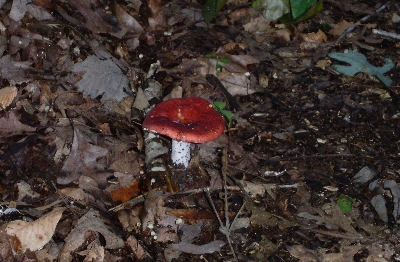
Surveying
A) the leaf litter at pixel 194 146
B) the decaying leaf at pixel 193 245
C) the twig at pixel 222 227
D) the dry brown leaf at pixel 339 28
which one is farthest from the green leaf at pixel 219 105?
the dry brown leaf at pixel 339 28

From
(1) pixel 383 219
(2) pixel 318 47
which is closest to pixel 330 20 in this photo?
(2) pixel 318 47

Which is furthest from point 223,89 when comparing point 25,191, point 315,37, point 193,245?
point 25,191

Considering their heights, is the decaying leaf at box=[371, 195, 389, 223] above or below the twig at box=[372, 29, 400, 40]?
below

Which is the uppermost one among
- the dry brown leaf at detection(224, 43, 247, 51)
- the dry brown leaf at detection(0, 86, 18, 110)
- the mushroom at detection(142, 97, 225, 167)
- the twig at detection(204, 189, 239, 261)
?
the mushroom at detection(142, 97, 225, 167)

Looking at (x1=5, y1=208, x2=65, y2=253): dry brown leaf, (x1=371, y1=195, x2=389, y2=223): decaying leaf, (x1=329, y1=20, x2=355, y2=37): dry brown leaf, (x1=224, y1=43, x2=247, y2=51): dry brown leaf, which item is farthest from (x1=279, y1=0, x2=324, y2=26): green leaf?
(x1=5, y1=208, x2=65, y2=253): dry brown leaf

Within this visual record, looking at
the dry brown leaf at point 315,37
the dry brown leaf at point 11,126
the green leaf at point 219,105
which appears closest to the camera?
the dry brown leaf at point 11,126

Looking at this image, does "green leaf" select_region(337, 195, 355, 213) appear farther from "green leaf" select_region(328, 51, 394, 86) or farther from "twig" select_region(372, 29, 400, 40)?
"twig" select_region(372, 29, 400, 40)

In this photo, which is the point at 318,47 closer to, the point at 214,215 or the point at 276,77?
the point at 276,77

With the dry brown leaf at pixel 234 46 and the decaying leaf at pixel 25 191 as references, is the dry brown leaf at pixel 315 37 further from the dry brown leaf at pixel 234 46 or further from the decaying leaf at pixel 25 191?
the decaying leaf at pixel 25 191
